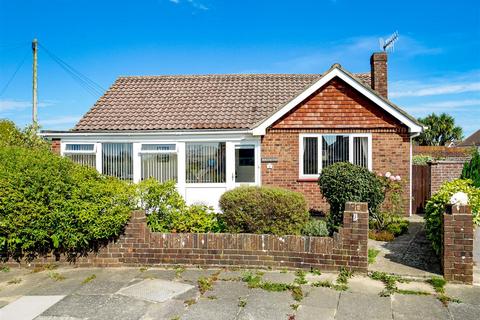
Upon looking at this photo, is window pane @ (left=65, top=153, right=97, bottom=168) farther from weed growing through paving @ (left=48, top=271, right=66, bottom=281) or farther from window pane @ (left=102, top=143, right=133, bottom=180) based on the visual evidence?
weed growing through paving @ (left=48, top=271, right=66, bottom=281)

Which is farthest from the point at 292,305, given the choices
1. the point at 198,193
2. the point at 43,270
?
the point at 198,193

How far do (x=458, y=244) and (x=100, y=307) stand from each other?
5.23 m

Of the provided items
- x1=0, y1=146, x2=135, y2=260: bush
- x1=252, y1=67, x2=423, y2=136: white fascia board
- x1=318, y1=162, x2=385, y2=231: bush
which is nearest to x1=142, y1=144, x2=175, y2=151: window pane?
x1=252, y1=67, x2=423, y2=136: white fascia board

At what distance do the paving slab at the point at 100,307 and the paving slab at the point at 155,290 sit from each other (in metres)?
0.15

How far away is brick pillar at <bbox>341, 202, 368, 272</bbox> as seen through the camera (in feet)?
20.0

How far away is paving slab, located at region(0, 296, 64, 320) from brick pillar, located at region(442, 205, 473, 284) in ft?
18.8

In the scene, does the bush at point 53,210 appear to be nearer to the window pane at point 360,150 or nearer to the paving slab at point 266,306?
the paving slab at point 266,306

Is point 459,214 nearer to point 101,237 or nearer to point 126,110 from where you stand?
point 101,237

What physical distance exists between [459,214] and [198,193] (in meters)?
7.95

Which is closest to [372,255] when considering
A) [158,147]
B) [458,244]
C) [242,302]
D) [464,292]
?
[458,244]

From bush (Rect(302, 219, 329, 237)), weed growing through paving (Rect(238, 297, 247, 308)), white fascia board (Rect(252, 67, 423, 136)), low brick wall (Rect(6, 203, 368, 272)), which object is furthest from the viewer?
white fascia board (Rect(252, 67, 423, 136))

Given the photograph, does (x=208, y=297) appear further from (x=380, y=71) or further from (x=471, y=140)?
(x=471, y=140)

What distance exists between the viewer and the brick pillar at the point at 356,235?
6.09 metres

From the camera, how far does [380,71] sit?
13.3 meters
